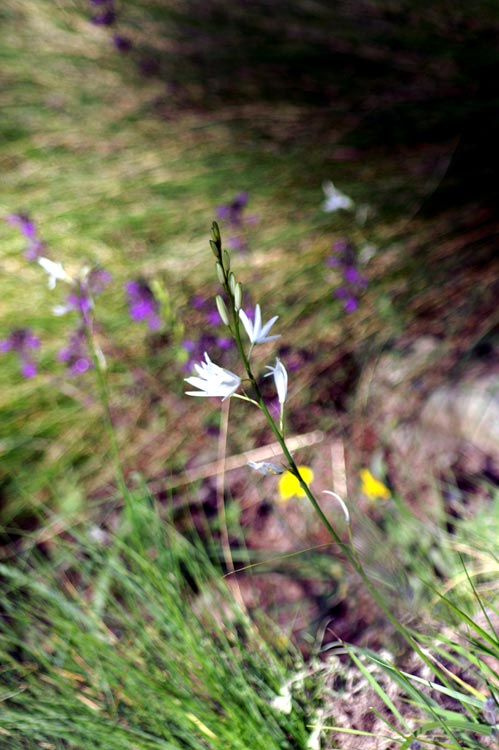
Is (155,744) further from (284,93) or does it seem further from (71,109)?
(71,109)

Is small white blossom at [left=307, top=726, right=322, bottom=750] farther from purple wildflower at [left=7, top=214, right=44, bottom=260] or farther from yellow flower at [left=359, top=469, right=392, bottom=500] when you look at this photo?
purple wildflower at [left=7, top=214, right=44, bottom=260]

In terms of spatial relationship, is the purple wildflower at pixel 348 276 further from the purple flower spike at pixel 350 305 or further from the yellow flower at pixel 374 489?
the yellow flower at pixel 374 489

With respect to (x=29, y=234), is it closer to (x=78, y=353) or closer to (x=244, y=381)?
(x=78, y=353)

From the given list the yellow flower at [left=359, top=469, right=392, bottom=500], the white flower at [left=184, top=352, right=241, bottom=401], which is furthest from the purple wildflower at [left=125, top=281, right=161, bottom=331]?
the white flower at [left=184, top=352, right=241, bottom=401]

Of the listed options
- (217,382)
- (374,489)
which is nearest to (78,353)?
(374,489)

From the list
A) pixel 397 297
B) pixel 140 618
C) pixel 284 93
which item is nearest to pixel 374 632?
pixel 140 618
